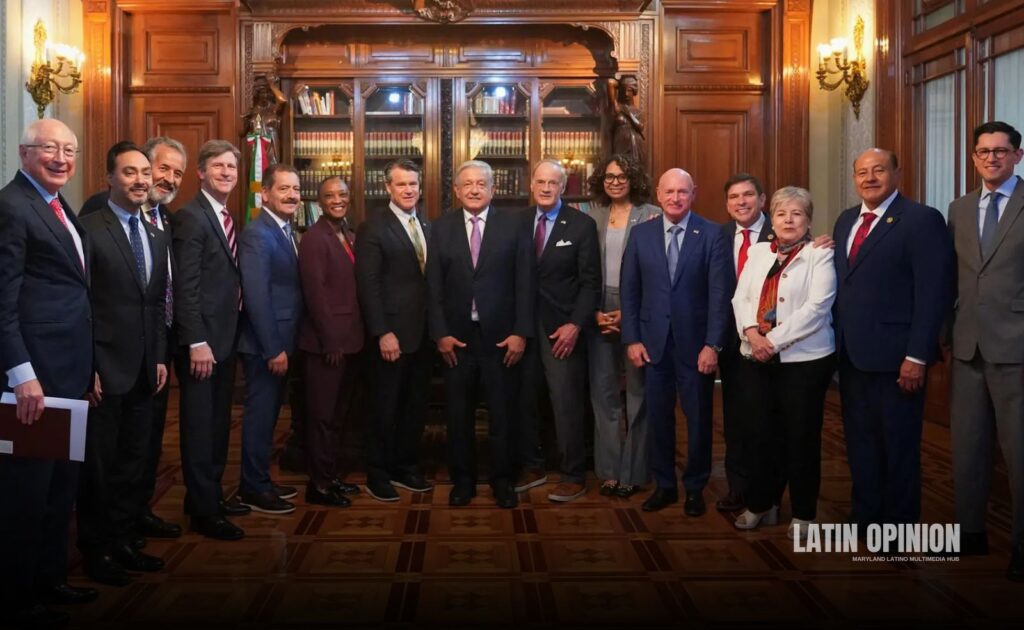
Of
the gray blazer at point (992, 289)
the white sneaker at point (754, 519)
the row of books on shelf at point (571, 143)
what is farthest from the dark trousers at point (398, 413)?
the row of books on shelf at point (571, 143)

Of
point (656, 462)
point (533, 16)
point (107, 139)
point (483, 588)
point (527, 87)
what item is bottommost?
point (483, 588)

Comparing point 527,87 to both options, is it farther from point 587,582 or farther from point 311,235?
point 587,582

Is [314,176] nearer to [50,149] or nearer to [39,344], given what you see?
[50,149]

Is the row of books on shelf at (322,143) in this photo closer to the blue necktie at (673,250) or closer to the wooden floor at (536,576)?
the wooden floor at (536,576)

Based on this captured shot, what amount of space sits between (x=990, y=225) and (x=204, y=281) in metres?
2.97

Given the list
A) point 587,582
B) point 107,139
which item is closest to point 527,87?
point 107,139

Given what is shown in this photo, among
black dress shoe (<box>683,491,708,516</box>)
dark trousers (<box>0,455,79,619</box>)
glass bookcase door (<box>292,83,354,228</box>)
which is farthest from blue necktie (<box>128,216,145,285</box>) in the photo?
glass bookcase door (<box>292,83,354,228</box>)

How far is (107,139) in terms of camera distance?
7.46 meters

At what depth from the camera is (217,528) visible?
11.5ft

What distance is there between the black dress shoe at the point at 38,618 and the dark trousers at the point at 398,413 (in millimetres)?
1666

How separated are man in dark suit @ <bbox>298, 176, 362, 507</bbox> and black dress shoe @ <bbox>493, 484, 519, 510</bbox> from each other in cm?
67

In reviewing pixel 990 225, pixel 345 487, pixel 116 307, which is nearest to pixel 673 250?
pixel 990 225

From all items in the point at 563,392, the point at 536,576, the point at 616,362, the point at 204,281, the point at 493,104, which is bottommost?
the point at 536,576

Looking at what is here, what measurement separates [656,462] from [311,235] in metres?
1.85
